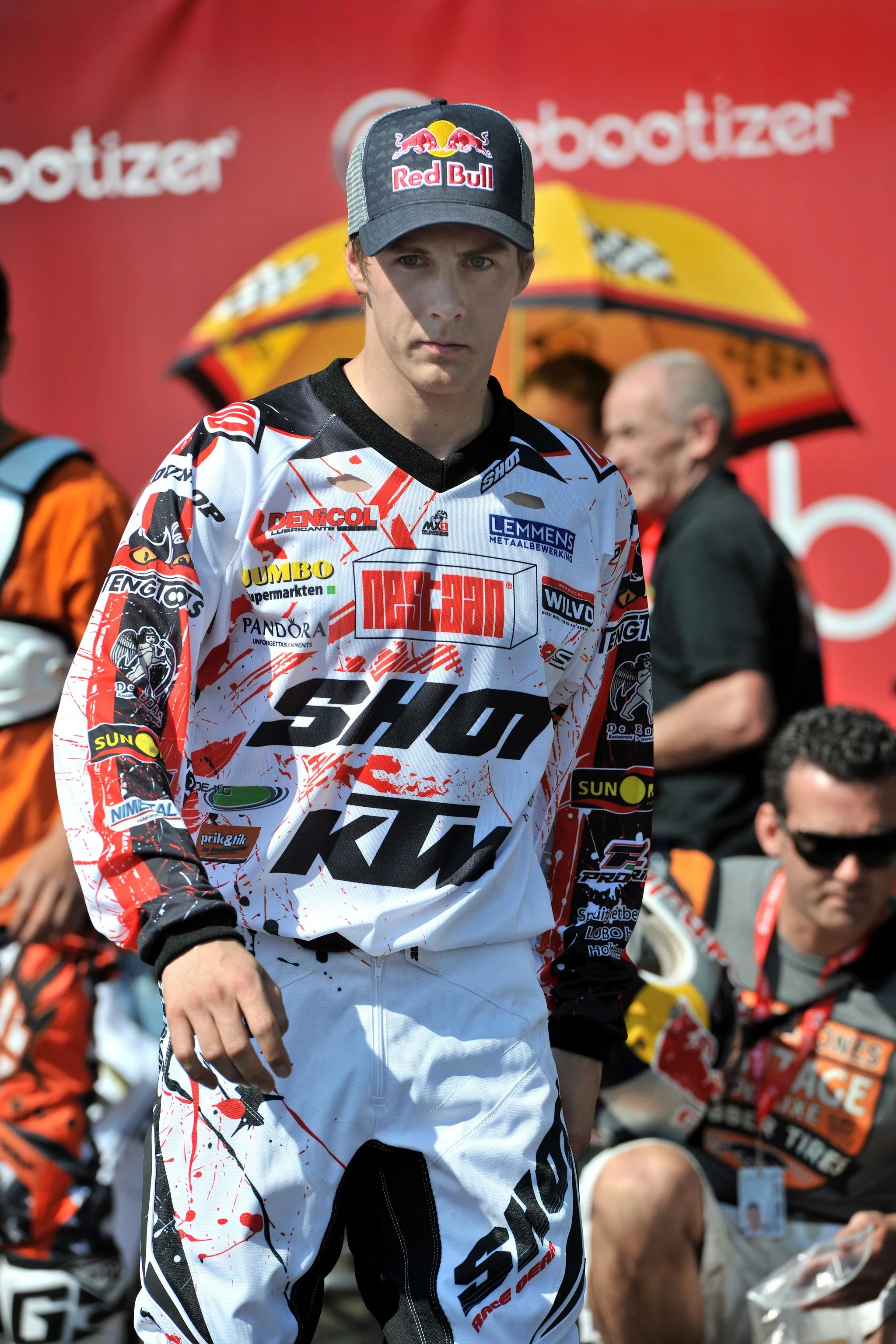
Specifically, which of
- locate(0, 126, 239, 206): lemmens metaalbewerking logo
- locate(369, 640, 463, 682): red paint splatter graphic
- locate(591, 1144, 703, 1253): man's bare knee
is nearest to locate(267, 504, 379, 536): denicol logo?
locate(369, 640, 463, 682): red paint splatter graphic

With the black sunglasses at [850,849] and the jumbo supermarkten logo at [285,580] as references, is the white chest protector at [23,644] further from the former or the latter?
the jumbo supermarkten logo at [285,580]

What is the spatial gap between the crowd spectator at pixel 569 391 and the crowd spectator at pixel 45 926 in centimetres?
132

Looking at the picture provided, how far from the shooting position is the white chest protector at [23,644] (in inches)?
134

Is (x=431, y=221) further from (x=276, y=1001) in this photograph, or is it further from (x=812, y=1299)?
(x=812, y=1299)

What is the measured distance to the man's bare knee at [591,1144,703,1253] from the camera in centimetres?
276

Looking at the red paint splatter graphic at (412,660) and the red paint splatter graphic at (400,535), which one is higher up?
the red paint splatter graphic at (400,535)

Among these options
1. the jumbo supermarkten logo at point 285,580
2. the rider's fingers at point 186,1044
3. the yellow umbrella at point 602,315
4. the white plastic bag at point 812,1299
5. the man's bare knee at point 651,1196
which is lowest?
the white plastic bag at point 812,1299

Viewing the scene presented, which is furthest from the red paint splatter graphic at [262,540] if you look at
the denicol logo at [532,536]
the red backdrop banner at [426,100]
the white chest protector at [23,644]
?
the red backdrop banner at [426,100]

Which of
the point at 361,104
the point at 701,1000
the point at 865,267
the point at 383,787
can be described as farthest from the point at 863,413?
the point at 383,787

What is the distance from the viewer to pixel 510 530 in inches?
70.7

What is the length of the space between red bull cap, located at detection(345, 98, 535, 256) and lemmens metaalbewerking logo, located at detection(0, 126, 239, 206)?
2682 mm

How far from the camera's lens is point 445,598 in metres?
1.75

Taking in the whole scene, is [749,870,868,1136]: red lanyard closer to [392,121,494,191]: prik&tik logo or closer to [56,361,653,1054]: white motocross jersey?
[56,361,653,1054]: white motocross jersey

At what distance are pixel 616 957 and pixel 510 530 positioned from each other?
22.8 inches
